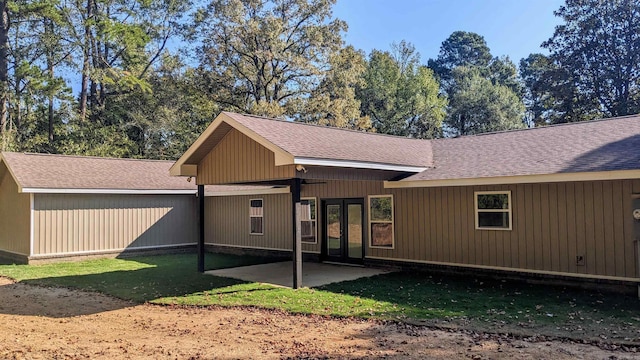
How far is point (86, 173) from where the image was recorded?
16328mm

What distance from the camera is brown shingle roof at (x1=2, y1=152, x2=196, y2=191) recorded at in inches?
580

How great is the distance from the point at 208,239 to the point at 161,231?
1.80 meters

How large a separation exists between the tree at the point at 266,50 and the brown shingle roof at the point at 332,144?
14825 millimetres

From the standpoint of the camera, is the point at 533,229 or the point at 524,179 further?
the point at 533,229

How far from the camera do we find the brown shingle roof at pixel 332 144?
9.67 metres

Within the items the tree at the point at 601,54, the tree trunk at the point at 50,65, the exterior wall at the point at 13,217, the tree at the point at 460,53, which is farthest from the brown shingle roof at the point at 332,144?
the tree at the point at 460,53

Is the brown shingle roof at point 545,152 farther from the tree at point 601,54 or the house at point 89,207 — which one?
the tree at point 601,54

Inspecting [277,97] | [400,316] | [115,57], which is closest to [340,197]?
[400,316]

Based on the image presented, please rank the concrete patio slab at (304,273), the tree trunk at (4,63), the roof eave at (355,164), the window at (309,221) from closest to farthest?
the roof eave at (355,164), the concrete patio slab at (304,273), the window at (309,221), the tree trunk at (4,63)

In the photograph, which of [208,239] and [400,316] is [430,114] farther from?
[400,316]

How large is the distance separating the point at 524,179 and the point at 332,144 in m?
4.04

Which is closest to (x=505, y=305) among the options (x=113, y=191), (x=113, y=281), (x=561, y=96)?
(x=113, y=281)

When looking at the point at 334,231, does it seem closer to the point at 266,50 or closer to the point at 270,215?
the point at 270,215

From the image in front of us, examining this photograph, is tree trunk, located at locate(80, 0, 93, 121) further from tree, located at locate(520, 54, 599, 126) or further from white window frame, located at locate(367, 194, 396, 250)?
tree, located at locate(520, 54, 599, 126)
